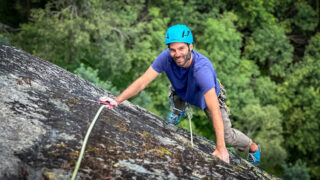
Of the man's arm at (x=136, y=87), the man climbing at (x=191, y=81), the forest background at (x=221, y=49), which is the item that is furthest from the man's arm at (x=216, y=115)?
the forest background at (x=221, y=49)

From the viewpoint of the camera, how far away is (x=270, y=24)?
2059cm

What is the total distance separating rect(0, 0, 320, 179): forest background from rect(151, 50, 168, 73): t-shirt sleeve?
9.97 metres

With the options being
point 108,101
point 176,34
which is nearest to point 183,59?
point 176,34

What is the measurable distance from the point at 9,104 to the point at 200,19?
18.1m

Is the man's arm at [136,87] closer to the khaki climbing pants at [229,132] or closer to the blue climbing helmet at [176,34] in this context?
the blue climbing helmet at [176,34]

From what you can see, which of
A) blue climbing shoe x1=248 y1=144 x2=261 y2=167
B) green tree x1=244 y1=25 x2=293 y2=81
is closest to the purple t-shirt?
blue climbing shoe x1=248 y1=144 x2=261 y2=167

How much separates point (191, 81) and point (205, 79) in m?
0.43

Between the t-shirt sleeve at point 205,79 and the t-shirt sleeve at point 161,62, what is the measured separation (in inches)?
19.5

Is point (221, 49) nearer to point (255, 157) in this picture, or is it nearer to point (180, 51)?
point (255, 157)

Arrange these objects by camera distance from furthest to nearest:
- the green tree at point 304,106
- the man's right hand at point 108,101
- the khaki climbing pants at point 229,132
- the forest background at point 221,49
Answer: the green tree at point 304,106
the forest background at point 221,49
the khaki climbing pants at point 229,132
the man's right hand at point 108,101

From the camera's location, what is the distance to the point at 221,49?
18.3 meters

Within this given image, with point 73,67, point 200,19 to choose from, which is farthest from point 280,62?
point 73,67

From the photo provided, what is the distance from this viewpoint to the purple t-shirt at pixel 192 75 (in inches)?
116

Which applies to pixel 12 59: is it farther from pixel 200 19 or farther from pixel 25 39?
pixel 200 19
